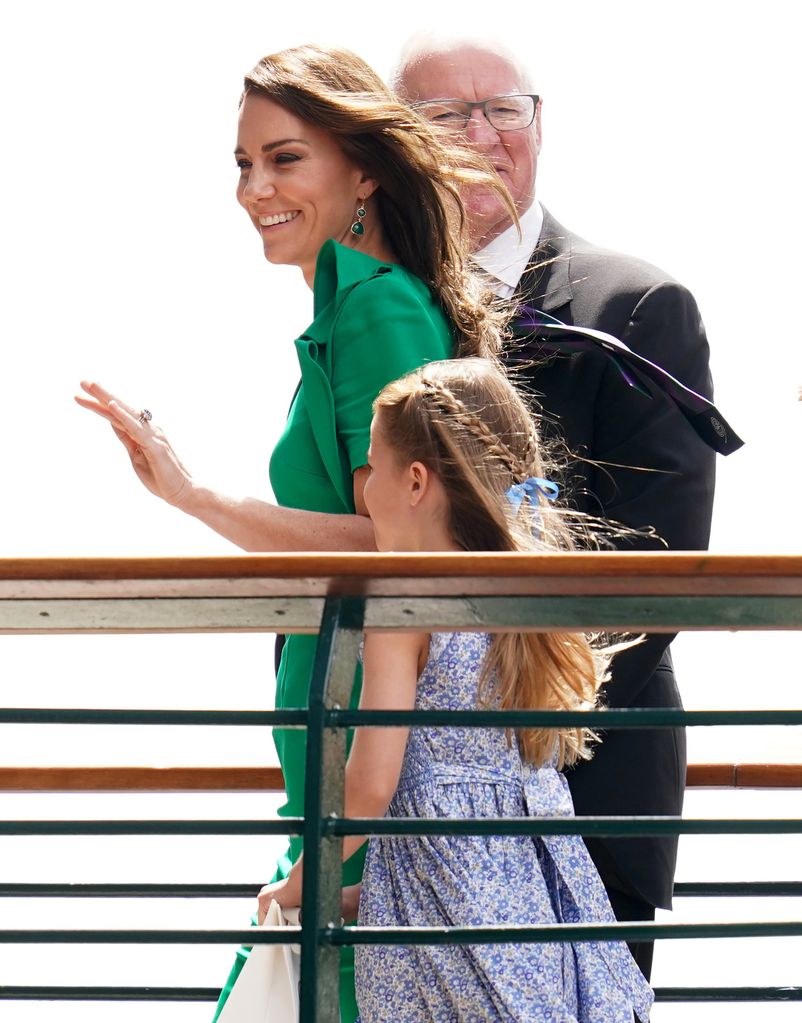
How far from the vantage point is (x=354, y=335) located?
2.29 m

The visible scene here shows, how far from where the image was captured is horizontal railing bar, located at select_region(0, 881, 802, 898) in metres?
1.51

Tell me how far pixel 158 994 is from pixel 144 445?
0.76 meters

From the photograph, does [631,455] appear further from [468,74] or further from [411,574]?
[411,574]

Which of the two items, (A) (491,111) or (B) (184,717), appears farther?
(A) (491,111)

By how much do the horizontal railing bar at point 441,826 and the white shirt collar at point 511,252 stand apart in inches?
57.3

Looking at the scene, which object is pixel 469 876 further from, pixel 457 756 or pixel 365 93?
pixel 365 93

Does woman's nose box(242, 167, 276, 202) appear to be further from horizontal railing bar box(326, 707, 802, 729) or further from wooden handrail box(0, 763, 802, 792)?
horizontal railing bar box(326, 707, 802, 729)

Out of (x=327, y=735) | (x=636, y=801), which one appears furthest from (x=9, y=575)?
(x=636, y=801)

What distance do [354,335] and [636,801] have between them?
816 millimetres

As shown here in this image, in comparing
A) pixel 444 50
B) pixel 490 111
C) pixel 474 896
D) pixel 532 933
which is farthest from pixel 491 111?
pixel 532 933

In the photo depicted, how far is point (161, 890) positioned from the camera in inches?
63.1

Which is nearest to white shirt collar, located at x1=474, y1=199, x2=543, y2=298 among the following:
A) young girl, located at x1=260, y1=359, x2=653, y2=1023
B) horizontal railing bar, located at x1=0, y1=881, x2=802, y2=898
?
young girl, located at x1=260, y1=359, x2=653, y2=1023

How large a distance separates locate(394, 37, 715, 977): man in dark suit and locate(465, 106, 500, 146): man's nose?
0.14 metres

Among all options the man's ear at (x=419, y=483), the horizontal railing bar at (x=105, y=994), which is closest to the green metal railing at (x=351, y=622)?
the horizontal railing bar at (x=105, y=994)
